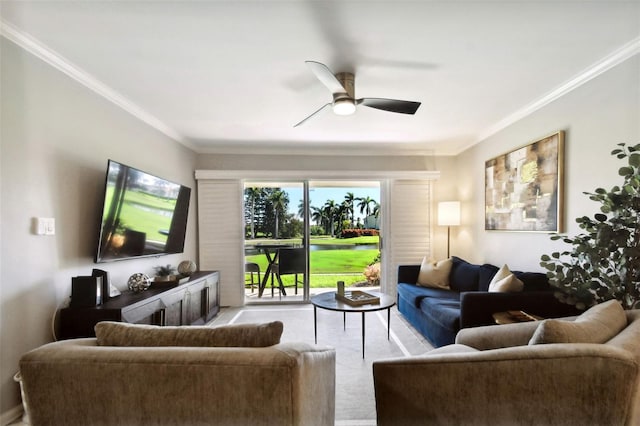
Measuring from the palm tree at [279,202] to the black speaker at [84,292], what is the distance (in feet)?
9.38

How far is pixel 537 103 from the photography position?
114 inches

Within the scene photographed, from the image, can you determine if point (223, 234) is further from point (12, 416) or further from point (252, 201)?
point (12, 416)

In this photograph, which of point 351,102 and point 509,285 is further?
point 509,285

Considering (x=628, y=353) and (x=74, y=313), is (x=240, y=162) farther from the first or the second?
(x=628, y=353)

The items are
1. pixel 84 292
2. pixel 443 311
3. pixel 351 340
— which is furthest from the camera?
pixel 351 340

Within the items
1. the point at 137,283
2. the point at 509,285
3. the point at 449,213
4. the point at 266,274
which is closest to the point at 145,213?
the point at 137,283

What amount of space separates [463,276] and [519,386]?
277 cm

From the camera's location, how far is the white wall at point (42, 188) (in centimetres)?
181

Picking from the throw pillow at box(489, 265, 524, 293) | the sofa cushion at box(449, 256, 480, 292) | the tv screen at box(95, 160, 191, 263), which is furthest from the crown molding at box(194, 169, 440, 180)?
the throw pillow at box(489, 265, 524, 293)

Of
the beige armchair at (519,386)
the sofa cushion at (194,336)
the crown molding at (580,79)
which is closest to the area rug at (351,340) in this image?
the beige armchair at (519,386)

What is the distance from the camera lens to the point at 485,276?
3170mm

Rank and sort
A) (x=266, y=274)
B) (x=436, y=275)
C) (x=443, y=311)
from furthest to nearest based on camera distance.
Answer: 1. (x=266, y=274)
2. (x=436, y=275)
3. (x=443, y=311)

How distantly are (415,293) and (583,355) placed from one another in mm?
2491

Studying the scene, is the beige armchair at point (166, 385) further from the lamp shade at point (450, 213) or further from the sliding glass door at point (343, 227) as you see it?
the lamp shade at point (450, 213)
